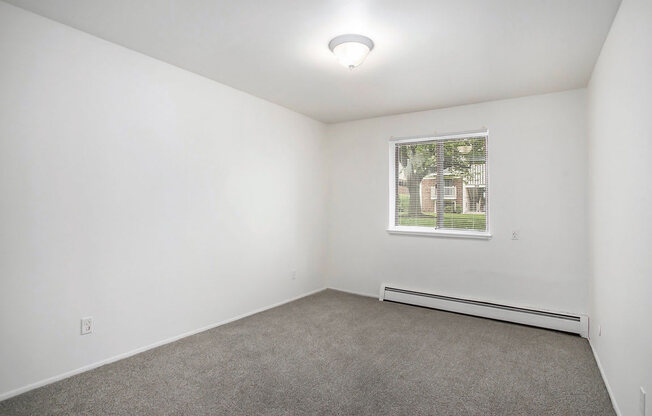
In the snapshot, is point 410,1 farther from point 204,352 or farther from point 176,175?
point 204,352

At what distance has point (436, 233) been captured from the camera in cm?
441

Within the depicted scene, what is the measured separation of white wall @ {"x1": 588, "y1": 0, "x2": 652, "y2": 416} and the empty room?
0.03m

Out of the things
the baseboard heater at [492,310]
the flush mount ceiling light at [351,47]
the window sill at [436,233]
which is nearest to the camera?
the flush mount ceiling light at [351,47]

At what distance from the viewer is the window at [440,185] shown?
167 inches

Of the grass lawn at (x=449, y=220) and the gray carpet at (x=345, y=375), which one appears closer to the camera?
the gray carpet at (x=345, y=375)

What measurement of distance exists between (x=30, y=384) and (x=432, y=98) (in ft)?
14.3

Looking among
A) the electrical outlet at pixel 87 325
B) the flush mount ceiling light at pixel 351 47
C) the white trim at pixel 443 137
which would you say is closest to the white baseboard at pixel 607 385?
the white trim at pixel 443 137

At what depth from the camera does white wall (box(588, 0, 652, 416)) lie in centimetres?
166

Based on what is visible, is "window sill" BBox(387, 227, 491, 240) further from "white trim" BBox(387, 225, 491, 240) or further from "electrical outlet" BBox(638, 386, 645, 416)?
"electrical outlet" BBox(638, 386, 645, 416)

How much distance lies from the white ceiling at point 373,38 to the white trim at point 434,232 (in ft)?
5.27

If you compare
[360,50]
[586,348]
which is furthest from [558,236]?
[360,50]

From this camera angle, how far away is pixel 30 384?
233 centimetres

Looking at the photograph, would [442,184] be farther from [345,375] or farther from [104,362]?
[104,362]

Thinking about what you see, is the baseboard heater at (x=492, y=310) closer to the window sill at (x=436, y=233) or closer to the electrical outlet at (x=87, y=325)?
the window sill at (x=436, y=233)
